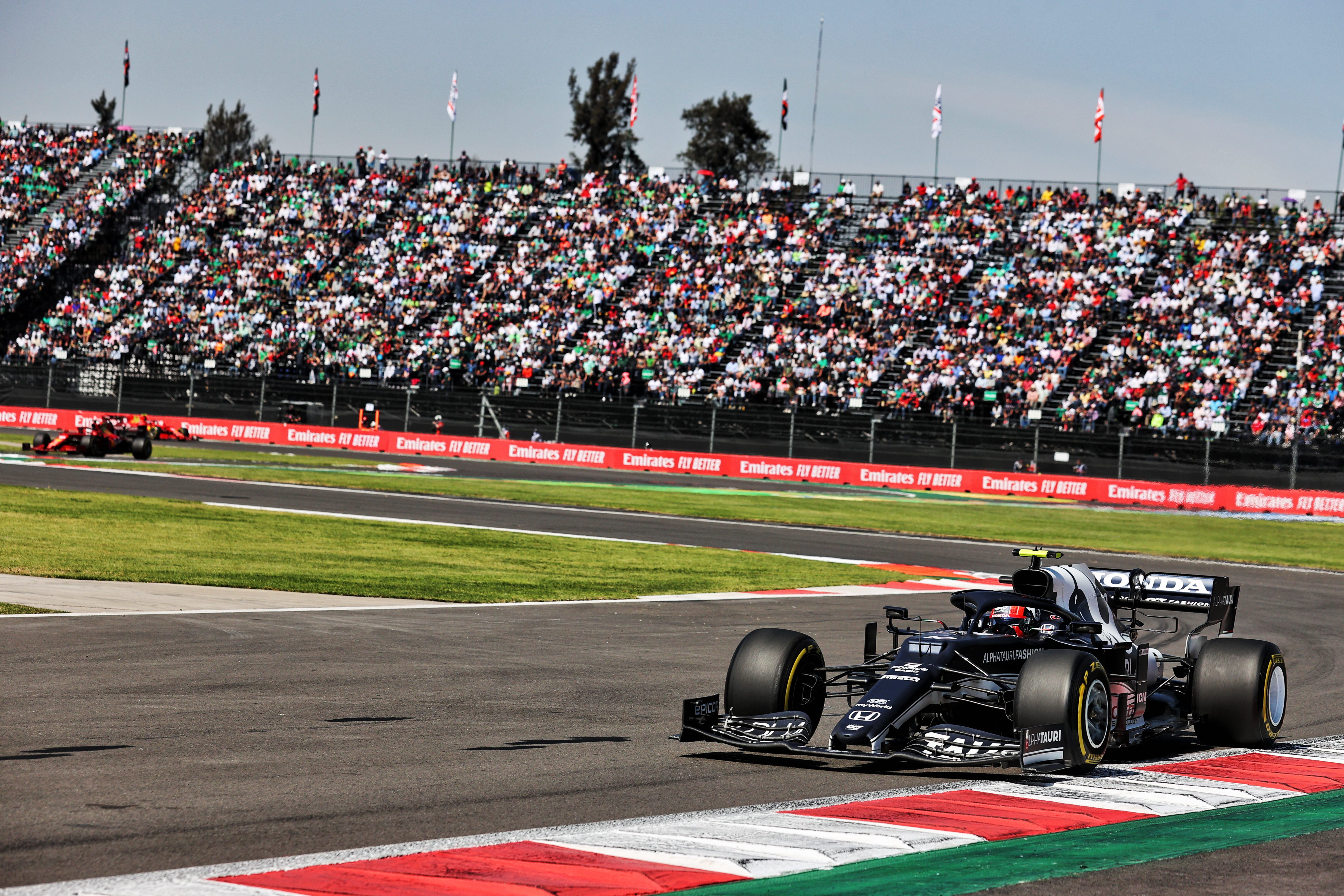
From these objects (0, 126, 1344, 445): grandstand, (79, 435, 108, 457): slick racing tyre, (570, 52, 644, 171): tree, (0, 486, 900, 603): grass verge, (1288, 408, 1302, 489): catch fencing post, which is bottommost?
(0, 486, 900, 603): grass verge

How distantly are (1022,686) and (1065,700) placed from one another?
27 cm

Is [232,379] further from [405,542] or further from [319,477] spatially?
[405,542]

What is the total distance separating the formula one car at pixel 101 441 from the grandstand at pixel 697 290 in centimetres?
1006

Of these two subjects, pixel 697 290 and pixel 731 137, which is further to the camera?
pixel 731 137

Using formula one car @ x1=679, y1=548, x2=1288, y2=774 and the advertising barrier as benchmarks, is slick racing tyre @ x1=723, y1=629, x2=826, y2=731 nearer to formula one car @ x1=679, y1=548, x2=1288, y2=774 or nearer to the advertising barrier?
formula one car @ x1=679, y1=548, x2=1288, y2=774

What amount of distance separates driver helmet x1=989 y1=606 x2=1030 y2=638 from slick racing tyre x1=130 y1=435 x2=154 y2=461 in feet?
113

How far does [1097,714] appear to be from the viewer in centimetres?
909

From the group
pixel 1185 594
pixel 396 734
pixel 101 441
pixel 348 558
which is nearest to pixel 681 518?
pixel 348 558

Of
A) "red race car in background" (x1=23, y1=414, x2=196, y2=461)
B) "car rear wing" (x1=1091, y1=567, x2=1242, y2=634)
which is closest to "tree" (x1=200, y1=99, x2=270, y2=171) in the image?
"red race car in background" (x1=23, y1=414, x2=196, y2=461)

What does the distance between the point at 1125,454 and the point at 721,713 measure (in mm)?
34210

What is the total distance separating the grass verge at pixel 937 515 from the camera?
30.1 meters

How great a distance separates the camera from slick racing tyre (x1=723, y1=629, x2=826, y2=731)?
9375 mm

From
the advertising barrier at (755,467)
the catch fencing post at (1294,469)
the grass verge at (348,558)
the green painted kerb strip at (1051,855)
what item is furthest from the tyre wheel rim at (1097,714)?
the catch fencing post at (1294,469)

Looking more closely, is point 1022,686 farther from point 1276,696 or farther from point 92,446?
point 92,446
